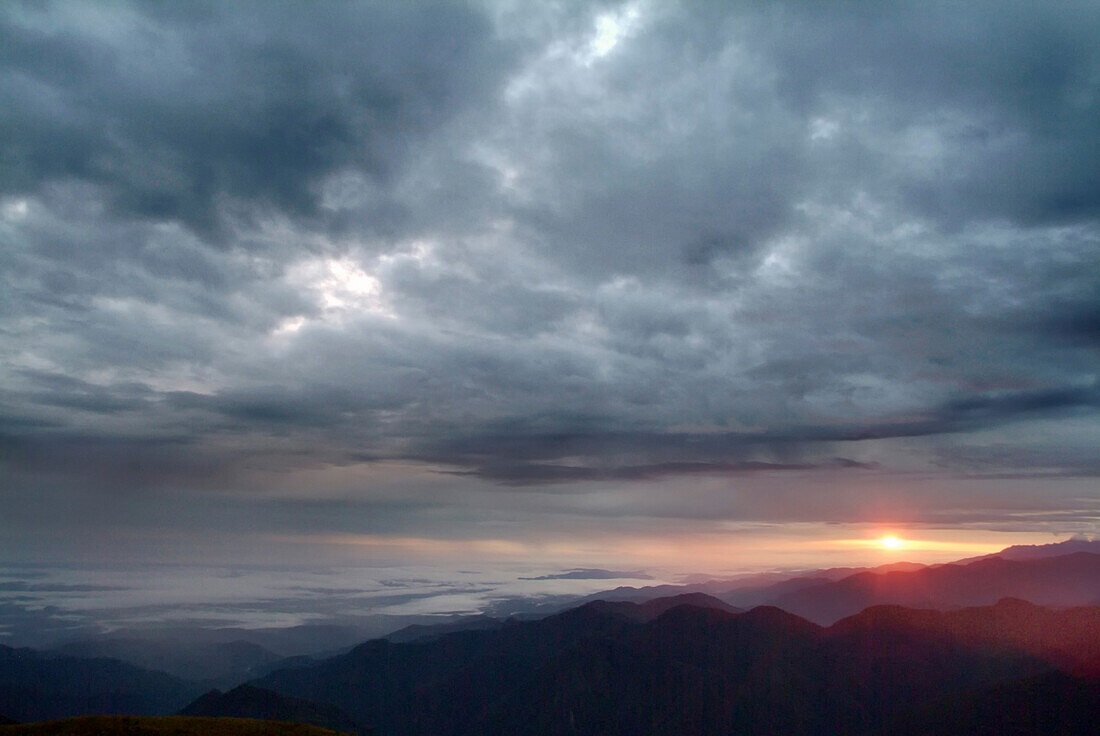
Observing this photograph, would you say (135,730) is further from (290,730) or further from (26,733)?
(290,730)

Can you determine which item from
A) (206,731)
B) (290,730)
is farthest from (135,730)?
(290,730)

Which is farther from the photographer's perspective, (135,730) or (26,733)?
(135,730)

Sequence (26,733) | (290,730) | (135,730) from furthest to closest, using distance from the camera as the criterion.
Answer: (290,730)
(135,730)
(26,733)

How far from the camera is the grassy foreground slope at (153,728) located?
380 feet

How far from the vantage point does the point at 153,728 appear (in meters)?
124

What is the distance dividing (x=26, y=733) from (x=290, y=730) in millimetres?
44322

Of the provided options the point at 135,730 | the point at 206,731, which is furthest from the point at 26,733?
the point at 206,731

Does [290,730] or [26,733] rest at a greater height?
[26,733]

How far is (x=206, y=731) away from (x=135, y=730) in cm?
1194

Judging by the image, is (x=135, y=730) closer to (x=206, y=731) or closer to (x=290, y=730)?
(x=206, y=731)

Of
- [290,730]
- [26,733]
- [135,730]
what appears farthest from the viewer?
[290,730]

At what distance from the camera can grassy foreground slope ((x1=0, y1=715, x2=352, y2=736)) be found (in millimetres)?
115812

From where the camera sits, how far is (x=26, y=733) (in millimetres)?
111562

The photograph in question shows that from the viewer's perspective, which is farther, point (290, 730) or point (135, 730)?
point (290, 730)
